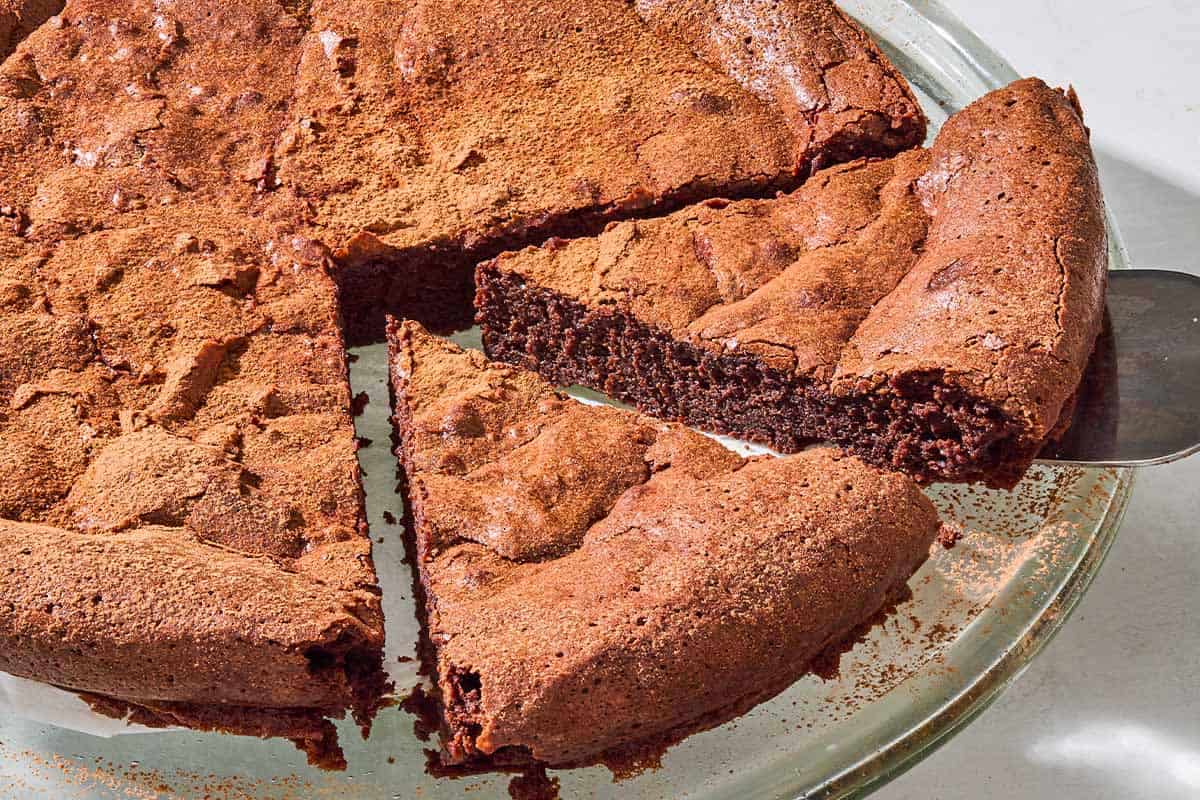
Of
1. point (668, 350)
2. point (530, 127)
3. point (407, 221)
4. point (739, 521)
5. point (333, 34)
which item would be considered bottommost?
point (739, 521)

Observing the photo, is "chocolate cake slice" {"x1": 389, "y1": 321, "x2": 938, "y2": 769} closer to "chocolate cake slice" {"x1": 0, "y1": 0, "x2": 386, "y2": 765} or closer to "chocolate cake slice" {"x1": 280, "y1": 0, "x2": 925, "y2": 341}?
"chocolate cake slice" {"x1": 0, "y1": 0, "x2": 386, "y2": 765}

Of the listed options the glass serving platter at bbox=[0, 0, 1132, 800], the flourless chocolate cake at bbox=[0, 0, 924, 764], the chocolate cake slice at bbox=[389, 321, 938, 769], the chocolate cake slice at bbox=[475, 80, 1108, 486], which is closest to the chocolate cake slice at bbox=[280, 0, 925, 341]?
the flourless chocolate cake at bbox=[0, 0, 924, 764]

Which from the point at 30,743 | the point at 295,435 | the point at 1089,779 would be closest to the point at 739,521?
the point at 295,435

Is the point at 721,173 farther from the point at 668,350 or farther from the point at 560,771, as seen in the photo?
the point at 560,771

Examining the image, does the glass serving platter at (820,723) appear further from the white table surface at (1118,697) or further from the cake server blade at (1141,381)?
the white table surface at (1118,697)

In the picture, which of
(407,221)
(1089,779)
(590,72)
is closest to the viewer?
(1089,779)
